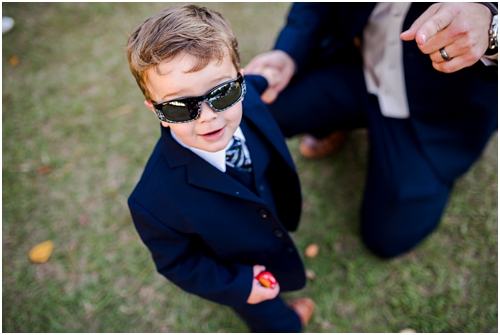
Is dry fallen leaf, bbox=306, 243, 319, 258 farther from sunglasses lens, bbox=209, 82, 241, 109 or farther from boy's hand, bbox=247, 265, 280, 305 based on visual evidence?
sunglasses lens, bbox=209, 82, 241, 109

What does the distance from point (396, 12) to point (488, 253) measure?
1.43 meters

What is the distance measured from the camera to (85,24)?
148 inches

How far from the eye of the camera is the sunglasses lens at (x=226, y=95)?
112 centimetres

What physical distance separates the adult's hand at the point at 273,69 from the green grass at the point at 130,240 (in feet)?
2.42

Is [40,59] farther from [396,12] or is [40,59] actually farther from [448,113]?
[448,113]

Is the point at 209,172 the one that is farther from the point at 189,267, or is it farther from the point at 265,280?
the point at 265,280

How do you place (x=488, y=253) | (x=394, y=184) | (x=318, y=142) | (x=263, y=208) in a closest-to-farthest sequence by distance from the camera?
1. (x=263, y=208)
2. (x=394, y=184)
3. (x=488, y=253)
4. (x=318, y=142)

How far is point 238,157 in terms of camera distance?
55.4 inches

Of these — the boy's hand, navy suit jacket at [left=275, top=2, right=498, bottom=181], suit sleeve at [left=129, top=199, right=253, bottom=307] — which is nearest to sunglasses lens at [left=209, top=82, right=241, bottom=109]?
suit sleeve at [left=129, top=199, right=253, bottom=307]

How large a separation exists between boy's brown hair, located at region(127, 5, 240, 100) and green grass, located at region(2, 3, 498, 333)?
1.45 meters

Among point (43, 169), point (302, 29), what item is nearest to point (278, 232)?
point (302, 29)

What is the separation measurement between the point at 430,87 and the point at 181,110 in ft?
4.34

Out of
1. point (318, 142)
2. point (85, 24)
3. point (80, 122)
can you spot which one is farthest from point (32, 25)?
point (318, 142)

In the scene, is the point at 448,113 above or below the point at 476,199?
above
